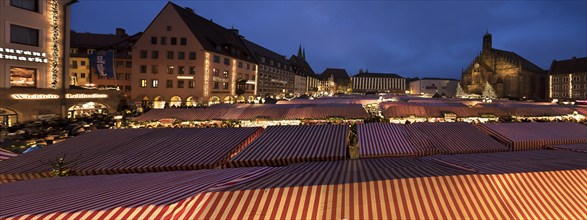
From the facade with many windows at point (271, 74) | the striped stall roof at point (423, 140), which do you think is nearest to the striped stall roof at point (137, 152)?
the striped stall roof at point (423, 140)

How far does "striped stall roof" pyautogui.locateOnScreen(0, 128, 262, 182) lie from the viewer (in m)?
9.21

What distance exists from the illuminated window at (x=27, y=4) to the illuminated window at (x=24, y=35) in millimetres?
1787

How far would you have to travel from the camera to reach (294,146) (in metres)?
11.6

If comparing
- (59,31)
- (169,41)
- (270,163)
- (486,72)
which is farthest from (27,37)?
(486,72)

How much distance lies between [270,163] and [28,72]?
94.8 ft

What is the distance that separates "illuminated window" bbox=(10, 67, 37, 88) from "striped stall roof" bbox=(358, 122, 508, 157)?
29.7m

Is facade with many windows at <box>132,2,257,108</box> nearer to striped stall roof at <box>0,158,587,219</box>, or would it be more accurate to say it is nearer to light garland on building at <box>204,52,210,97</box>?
light garland on building at <box>204,52,210,97</box>

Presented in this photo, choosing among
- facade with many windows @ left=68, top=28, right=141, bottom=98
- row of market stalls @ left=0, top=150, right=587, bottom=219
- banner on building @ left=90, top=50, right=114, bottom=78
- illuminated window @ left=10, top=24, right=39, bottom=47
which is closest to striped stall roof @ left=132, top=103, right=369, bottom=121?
illuminated window @ left=10, top=24, right=39, bottom=47

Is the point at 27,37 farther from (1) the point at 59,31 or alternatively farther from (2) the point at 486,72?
(2) the point at 486,72

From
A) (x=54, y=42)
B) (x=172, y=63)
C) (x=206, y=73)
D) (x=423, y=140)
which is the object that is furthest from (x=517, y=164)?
(x=172, y=63)

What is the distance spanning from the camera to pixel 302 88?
11188cm

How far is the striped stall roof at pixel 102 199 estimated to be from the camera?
4320mm

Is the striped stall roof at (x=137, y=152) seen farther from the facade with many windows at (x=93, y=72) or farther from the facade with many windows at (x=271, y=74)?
the facade with many windows at (x=271, y=74)

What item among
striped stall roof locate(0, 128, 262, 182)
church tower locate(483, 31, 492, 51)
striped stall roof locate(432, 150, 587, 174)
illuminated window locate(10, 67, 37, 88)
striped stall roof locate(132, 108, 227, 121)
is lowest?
striped stall roof locate(0, 128, 262, 182)
